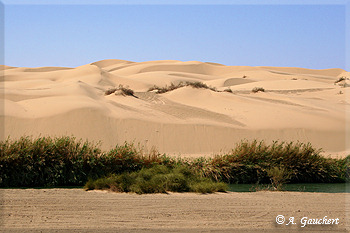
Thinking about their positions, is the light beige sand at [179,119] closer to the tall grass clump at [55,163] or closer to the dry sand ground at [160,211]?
the tall grass clump at [55,163]

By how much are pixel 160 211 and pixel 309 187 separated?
5.67 m

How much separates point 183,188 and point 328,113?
55.3 ft

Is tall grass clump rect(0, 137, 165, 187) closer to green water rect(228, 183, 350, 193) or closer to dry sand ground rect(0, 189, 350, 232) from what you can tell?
dry sand ground rect(0, 189, 350, 232)

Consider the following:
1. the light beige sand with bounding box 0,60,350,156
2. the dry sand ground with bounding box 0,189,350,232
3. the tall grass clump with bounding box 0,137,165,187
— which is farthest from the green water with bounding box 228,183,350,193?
the light beige sand with bounding box 0,60,350,156

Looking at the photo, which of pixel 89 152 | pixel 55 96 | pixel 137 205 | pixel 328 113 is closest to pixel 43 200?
pixel 137 205

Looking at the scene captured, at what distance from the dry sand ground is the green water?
904 millimetres

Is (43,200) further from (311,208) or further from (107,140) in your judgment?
(107,140)

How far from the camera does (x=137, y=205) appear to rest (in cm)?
933

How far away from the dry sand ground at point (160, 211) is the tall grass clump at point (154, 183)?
0.31 metres

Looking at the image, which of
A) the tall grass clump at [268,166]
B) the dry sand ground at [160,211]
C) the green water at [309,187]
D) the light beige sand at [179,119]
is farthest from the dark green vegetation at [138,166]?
the light beige sand at [179,119]

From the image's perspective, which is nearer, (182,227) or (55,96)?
(182,227)

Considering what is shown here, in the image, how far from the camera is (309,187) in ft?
41.8

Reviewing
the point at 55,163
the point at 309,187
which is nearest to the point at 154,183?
the point at 55,163

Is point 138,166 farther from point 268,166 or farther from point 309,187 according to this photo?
point 309,187
